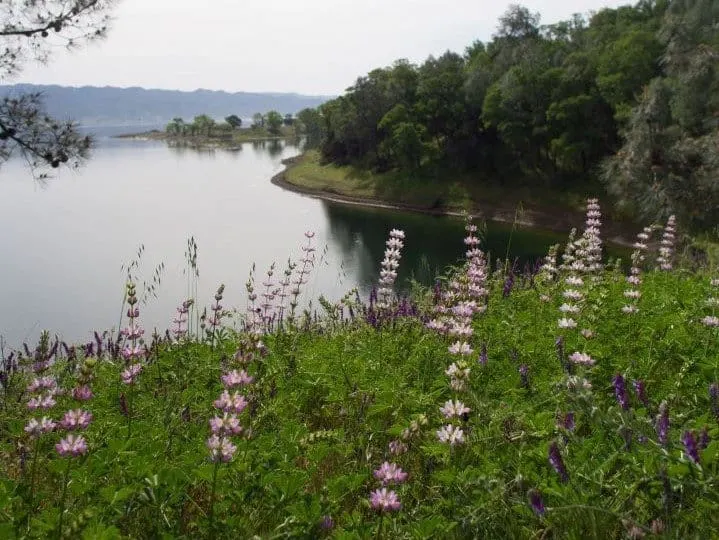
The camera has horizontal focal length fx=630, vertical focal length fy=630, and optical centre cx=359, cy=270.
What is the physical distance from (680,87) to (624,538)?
115 feet

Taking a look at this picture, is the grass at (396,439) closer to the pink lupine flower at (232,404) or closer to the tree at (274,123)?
the pink lupine flower at (232,404)

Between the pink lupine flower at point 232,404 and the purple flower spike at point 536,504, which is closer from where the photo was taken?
the purple flower spike at point 536,504

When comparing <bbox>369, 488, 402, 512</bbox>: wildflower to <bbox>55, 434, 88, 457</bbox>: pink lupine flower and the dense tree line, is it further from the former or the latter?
the dense tree line

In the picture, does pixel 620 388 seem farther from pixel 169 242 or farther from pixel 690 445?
pixel 169 242

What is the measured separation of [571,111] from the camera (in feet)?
153

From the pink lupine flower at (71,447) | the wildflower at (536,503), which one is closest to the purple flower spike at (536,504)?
the wildflower at (536,503)

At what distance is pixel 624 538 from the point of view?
8.57ft

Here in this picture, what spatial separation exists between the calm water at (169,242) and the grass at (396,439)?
4196mm

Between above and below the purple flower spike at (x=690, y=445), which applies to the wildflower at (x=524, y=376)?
below

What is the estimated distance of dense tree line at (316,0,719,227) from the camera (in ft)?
104

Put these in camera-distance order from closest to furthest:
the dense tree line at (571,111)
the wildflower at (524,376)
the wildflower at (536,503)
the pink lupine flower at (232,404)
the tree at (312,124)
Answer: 1. the wildflower at (536,503)
2. the pink lupine flower at (232,404)
3. the wildflower at (524,376)
4. the dense tree line at (571,111)
5. the tree at (312,124)

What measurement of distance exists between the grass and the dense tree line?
93.4 ft

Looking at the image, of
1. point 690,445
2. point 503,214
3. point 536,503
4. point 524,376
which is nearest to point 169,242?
point 503,214

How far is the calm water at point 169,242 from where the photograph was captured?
2350 cm
